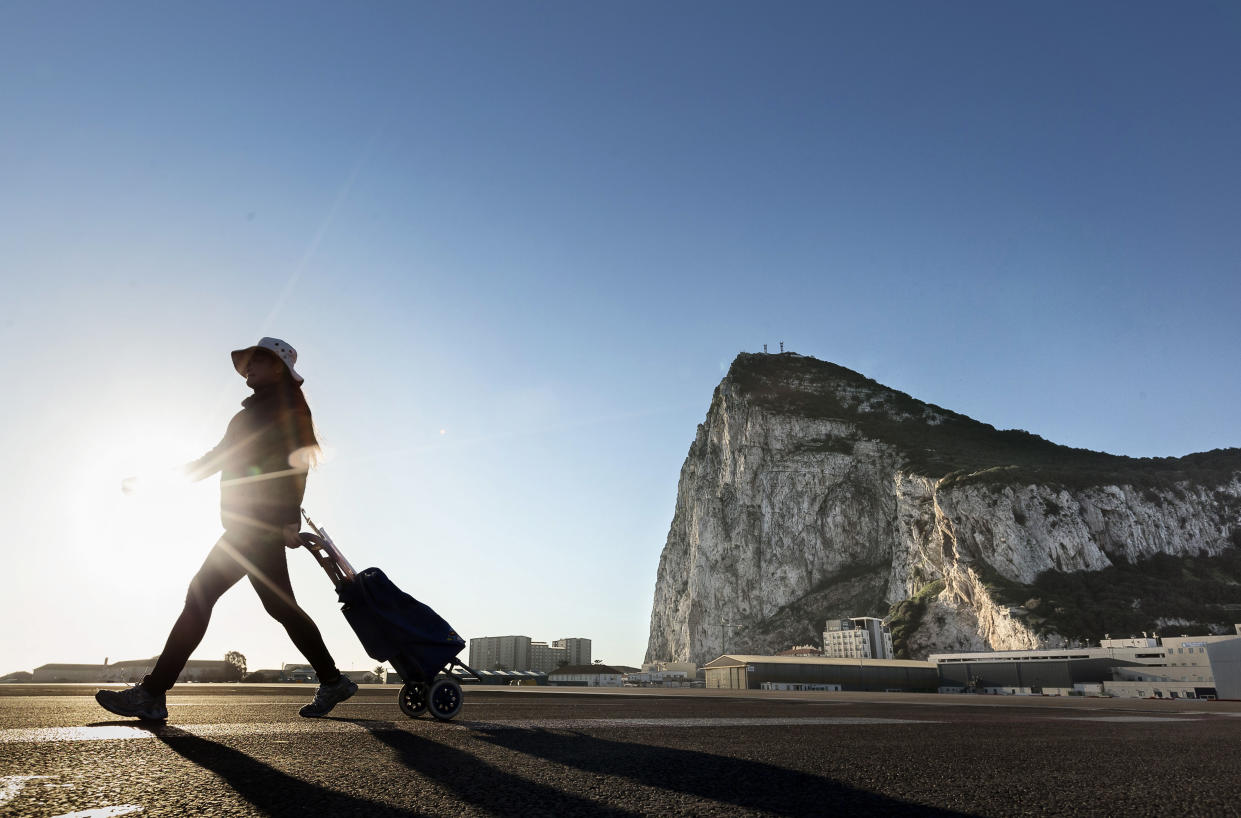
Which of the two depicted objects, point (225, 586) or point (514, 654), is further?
point (514, 654)

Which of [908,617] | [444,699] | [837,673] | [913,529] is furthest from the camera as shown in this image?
[913,529]

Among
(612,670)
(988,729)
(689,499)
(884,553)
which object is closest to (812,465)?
(884,553)

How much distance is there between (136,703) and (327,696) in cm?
101

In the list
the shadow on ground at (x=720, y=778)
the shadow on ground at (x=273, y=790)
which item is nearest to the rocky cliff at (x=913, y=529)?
the shadow on ground at (x=720, y=778)

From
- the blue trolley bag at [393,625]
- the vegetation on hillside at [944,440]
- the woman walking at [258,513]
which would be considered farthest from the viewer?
the vegetation on hillside at [944,440]

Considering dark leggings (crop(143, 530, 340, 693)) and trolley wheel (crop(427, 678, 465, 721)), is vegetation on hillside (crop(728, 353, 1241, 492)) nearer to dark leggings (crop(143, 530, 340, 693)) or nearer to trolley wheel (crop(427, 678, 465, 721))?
trolley wheel (crop(427, 678, 465, 721))

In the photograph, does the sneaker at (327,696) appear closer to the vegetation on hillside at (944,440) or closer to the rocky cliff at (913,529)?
the rocky cliff at (913,529)

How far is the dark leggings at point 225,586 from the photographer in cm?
364

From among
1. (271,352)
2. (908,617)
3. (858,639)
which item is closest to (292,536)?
(271,352)

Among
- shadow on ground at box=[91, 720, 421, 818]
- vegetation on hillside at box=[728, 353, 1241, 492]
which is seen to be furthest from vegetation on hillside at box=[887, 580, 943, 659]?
shadow on ground at box=[91, 720, 421, 818]

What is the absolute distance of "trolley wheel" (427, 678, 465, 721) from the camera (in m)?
4.12

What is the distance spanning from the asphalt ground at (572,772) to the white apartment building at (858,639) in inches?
4130

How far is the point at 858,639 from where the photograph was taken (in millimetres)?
102875

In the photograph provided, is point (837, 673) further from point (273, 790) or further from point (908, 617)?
point (273, 790)
